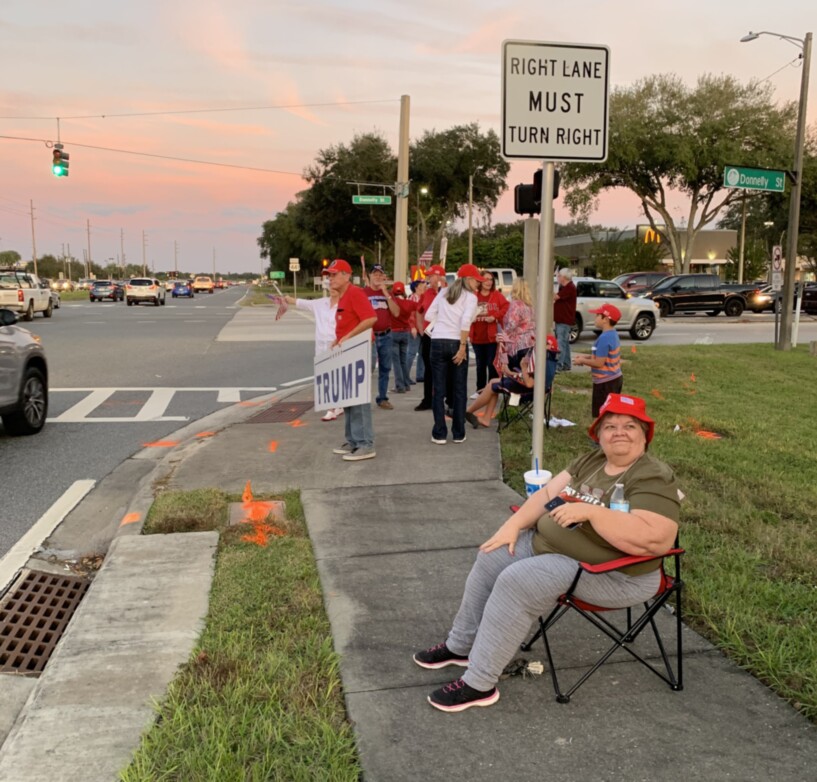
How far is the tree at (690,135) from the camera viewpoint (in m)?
40.3

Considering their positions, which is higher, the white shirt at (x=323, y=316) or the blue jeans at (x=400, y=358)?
the white shirt at (x=323, y=316)

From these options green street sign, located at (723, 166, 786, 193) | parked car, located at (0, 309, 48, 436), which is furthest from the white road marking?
green street sign, located at (723, 166, 786, 193)

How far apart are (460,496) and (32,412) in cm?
505

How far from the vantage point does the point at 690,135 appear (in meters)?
41.0

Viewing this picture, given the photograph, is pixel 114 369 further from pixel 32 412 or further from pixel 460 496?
pixel 460 496

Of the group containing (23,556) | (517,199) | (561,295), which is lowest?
(23,556)

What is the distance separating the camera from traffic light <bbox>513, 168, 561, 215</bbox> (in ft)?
16.9

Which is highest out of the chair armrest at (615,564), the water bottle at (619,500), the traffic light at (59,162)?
the traffic light at (59,162)

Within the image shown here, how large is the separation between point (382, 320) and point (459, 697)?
7275 mm

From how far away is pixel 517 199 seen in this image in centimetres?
532

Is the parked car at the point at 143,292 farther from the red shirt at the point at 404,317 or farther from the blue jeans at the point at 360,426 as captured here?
the blue jeans at the point at 360,426

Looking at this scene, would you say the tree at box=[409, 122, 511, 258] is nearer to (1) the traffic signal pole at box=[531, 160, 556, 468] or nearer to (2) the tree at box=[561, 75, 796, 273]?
(2) the tree at box=[561, 75, 796, 273]

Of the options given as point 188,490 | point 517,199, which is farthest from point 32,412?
point 517,199

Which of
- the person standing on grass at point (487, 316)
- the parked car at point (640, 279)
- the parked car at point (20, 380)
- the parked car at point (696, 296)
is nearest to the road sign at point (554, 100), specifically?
the person standing on grass at point (487, 316)
